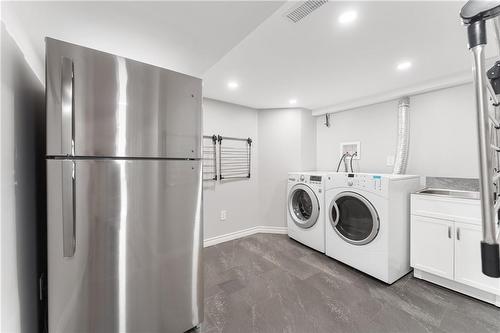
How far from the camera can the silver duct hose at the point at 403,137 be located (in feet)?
8.21

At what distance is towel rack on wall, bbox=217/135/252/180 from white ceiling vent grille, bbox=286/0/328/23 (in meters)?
1.97

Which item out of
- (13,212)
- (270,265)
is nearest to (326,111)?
(270,265)

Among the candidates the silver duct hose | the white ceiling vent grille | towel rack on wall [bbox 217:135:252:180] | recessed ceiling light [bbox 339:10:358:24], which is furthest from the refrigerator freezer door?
the silver duct hose

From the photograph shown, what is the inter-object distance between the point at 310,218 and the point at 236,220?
117cm

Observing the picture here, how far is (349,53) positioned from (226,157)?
2047 millimetres

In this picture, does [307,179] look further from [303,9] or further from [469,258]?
[303,9]

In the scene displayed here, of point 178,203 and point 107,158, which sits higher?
point 107,158

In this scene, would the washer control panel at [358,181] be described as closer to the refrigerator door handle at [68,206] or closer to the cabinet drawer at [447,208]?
the cabinet drawer at [447,208]

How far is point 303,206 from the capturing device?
10.2ft

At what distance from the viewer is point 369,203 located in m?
2.11

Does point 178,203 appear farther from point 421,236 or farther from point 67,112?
point 421,236

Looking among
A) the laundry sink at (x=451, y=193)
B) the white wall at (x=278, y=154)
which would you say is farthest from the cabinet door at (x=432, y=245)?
the white wall at (x=278, y=154)

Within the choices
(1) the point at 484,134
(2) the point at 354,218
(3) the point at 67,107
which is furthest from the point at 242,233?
(1) the point at 484,134

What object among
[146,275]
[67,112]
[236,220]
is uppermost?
[67,112]
